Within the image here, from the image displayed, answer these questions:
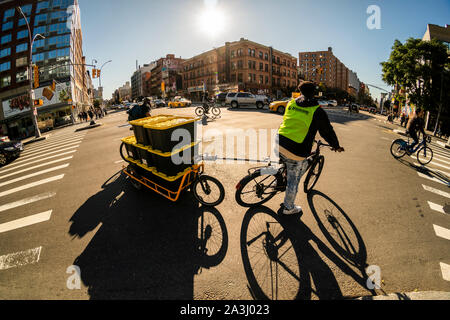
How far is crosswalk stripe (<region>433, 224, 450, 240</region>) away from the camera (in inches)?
141

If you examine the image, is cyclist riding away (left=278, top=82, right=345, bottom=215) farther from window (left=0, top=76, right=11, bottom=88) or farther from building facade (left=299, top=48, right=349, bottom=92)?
building facade (left=299, top=48, right=349, bottom=92)

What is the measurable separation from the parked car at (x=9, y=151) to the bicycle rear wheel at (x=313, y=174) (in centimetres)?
1549

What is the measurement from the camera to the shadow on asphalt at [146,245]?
256 centimetres

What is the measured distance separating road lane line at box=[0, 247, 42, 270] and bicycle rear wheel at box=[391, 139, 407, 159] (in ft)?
39.4

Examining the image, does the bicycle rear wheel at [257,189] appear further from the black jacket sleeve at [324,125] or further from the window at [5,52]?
the window at [5,52]

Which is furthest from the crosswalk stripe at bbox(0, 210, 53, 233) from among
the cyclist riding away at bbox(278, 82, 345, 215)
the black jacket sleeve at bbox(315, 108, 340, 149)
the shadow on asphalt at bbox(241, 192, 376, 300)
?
the black jacket sleeve at bbox(315, 108, 340, 149)


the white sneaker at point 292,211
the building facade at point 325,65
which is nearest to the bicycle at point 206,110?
the white sneaker at point 292,211

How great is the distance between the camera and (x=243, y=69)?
165 ft

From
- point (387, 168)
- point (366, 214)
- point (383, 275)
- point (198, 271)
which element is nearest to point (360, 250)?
point (383, 275)

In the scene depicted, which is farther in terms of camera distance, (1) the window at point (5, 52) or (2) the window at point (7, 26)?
(2) the window at point (7, 26)

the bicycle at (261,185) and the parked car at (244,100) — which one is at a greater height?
the parked car at (244,100)

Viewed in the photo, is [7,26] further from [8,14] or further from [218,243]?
[218,243]

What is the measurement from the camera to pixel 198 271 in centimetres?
276
